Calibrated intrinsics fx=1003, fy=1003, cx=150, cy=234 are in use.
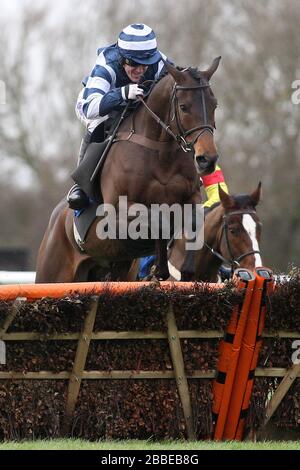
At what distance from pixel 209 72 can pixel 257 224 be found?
56.9 inches

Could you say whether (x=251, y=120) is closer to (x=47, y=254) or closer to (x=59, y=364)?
(x=47, y=254)

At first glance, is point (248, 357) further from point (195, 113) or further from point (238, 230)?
point (238, 230)

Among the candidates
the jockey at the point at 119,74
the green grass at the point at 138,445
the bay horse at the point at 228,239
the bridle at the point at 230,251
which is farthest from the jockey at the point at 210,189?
the green grass at the point at 138,445

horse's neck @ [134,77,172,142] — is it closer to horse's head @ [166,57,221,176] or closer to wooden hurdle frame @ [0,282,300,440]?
horse's head @ [166,57,221,176]

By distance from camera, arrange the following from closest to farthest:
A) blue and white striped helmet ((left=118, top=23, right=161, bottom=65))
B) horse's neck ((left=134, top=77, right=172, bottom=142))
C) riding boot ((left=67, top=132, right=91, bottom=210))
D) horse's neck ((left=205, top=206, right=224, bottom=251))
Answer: horse's neck ((left=134, top=77, right=172, bottom=142)) → blue and white striped helmet ((left=118, top=23, right=161, bottom=65)) → riding boot ((left=67, top=132, right=91, bottom=210)) → horse's neck ((left=205, top=206, right=224, bottom=251))

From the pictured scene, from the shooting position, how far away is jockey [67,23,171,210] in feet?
23.6

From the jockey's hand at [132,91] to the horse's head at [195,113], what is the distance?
0.99ft

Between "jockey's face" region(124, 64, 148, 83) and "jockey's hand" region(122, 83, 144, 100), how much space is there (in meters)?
0.22

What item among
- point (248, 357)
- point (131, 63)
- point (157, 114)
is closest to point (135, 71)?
point (131, 63)

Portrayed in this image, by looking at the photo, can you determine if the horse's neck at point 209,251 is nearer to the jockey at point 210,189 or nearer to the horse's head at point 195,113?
the jockey at point 210,189

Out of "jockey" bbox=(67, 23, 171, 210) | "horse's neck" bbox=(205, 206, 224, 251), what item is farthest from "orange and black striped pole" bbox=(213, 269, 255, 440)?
"horse's neck" bbox=(205, 206, 224, 251)

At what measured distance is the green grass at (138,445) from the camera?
514 centimetres

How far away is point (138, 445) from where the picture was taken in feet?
17.5

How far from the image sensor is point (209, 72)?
6855 millimetres
